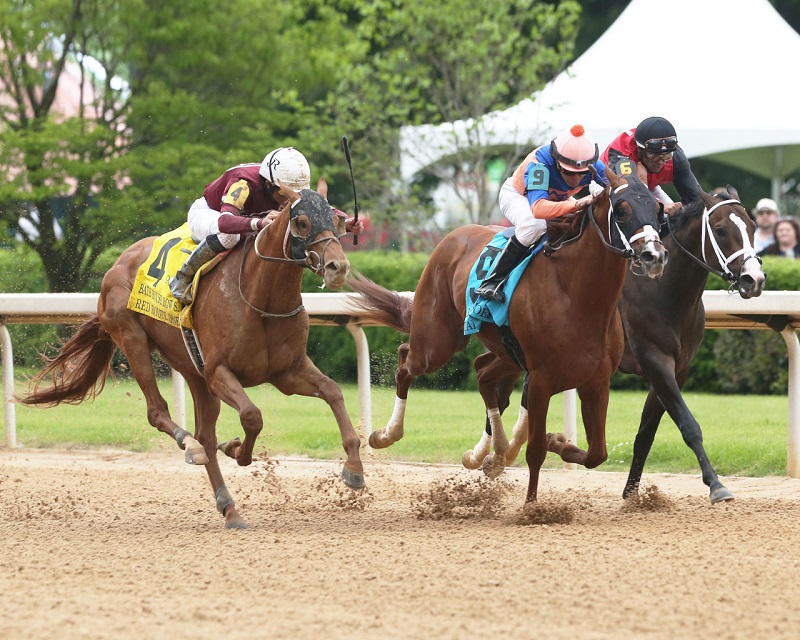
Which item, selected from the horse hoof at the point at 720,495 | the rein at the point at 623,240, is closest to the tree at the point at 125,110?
the rein at the point at 623,240

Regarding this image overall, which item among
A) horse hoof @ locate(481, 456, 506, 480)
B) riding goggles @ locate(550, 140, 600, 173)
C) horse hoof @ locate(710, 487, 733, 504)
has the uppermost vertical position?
riding goggles @ locate(550, 140, 600, 173)

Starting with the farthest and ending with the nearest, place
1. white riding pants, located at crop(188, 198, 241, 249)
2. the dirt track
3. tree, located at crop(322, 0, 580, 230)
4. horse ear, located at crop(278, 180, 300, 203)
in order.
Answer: tree, located at crop(322, 0, 580, 230) < white riding pants, located at crop(188, 198, 241, 249) < horse ear, located at crop(278, 180, 300, 203) < the dirt track

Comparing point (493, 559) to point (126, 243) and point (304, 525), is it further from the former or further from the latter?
point (126, 243)

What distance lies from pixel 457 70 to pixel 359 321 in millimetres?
7755

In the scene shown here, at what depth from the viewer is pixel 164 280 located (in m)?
6.54

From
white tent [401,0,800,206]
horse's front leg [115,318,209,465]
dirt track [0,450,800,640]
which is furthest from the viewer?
white tent [401,0,800,206]

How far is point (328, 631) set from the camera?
12.5 feet

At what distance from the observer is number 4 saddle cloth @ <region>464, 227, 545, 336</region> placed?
20.0 ft

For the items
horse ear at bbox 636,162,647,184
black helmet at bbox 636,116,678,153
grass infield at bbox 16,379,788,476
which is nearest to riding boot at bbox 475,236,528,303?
horse ear at bbox 636,162,647,184

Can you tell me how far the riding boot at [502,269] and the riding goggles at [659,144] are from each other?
75 cm

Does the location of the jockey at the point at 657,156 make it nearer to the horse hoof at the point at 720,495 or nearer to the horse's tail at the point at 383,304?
the horse hoof at the point at 720,495

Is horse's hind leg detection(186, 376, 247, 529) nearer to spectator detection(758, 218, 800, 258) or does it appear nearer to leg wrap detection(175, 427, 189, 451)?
leg wrap detection(175, 427, 189, 451)

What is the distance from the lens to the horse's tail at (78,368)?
7.47 meters

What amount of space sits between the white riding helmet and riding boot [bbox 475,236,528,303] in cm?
100
